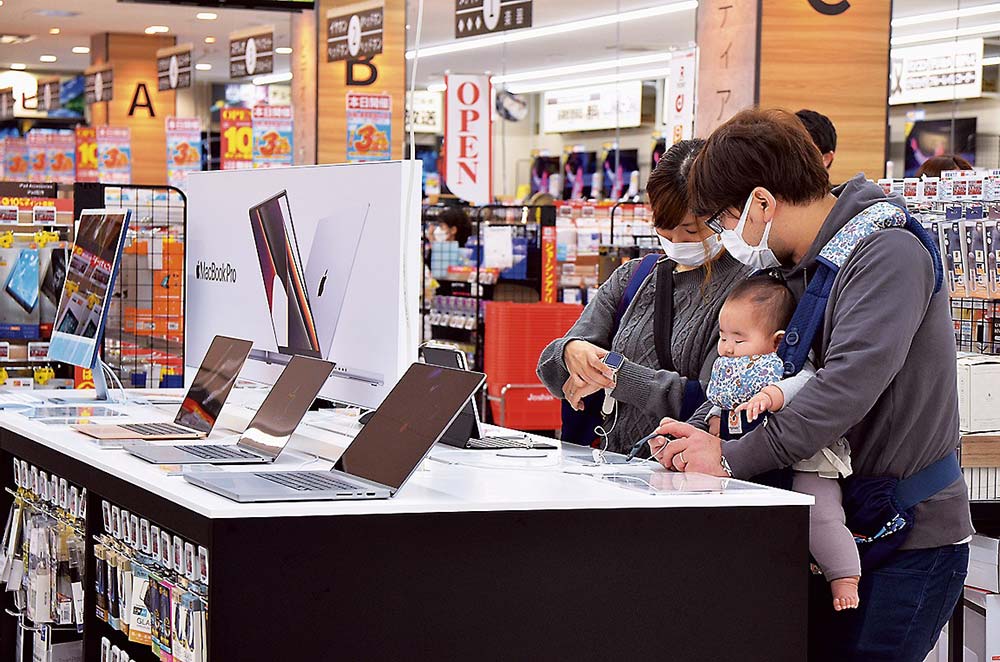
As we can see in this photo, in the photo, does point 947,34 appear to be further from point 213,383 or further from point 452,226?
point 213,383

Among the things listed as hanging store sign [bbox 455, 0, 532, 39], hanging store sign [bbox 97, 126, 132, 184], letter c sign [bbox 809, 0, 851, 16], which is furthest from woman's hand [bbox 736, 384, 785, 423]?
hanging store sign [bbox 97, 126, 132, 184]

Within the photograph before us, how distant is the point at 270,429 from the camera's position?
115 inches

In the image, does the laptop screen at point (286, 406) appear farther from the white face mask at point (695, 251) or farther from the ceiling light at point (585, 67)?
the ceiling light at point (585, 67)

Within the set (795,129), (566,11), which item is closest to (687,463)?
(795,129)

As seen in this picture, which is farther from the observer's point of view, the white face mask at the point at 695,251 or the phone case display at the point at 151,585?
the white face mask at the point at 695,251

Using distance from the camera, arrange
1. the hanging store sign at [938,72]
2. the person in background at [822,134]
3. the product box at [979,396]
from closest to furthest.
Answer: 1. the product box at [979,396]
2. the person in background at [822,134]
3. the hanging store sign at [938,72]

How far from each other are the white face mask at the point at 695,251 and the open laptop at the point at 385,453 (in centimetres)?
68

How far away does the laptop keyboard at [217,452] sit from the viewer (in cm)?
286

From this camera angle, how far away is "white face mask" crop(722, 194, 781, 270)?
254 cm

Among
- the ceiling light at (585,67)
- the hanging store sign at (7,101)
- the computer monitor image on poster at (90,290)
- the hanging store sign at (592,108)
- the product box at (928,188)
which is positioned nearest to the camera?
the computer monitor image on poster at (90,290)

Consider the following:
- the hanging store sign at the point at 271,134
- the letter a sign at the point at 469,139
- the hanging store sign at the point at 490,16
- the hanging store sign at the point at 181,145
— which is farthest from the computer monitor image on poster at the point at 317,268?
the hanging store sign at the point at 181,145

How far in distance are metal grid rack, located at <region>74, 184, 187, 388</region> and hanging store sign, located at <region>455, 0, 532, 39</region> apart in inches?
125

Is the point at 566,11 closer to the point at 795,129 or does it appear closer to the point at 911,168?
the point at 911,168

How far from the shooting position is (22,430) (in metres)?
3.34
